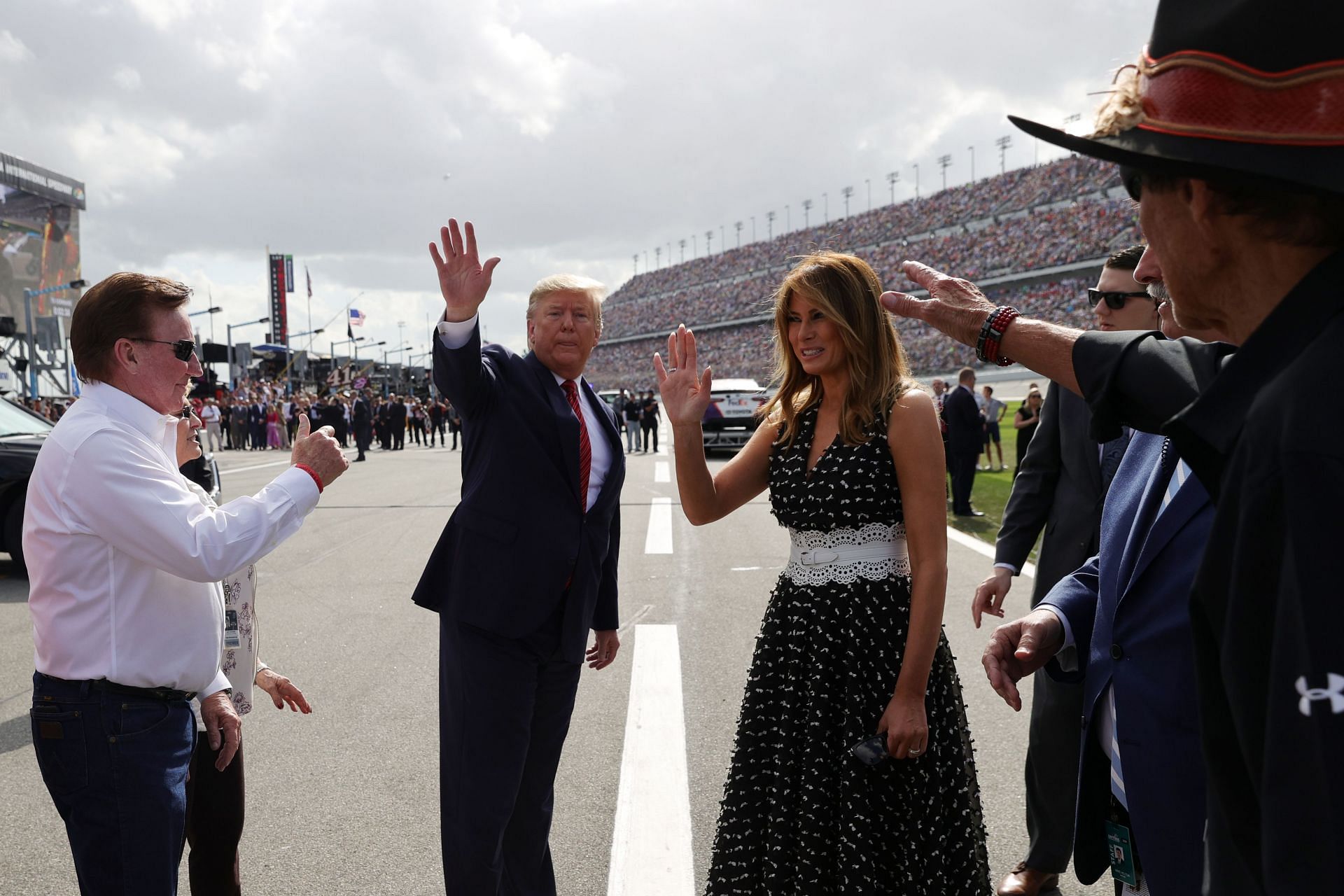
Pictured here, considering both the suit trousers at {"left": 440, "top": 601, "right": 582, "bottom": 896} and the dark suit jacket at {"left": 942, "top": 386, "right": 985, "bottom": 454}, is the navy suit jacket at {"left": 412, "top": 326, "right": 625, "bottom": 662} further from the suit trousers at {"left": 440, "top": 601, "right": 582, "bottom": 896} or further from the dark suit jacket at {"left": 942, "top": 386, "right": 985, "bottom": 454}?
the dark suit jacket at {"left": 942, "top": 386, "right": 985, "bottom": 454}

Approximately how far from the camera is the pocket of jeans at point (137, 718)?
83.2 inches

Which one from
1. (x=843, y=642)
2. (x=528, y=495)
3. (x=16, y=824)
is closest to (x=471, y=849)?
(x=528, y=495)

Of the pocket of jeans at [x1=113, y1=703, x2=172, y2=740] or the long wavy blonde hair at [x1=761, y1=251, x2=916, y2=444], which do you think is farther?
the long wavy blonde hair at [x1=761, y1=251, x2=916, y2=444]

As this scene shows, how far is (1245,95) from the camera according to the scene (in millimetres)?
1013

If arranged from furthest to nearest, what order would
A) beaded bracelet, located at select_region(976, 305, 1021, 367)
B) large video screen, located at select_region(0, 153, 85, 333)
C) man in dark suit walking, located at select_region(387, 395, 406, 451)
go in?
large video screen, located at select_region(0, 153, 85, 333) → man in dark suit walking, located at select_region(387, 395, 406, 451) → beaded bracelet, located at select_region(976, 305, 1021, 367)

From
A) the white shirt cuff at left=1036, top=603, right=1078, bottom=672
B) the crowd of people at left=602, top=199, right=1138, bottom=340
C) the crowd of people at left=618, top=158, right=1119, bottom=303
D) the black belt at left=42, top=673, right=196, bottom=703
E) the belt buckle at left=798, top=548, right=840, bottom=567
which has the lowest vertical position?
the black belt at left=42, top=673, right=196, bottom=703

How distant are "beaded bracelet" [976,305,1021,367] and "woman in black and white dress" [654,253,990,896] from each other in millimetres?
920

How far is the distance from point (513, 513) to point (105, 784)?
1207mm

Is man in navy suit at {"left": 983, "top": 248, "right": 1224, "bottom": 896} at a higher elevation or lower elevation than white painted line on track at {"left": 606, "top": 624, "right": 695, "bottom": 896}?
higher

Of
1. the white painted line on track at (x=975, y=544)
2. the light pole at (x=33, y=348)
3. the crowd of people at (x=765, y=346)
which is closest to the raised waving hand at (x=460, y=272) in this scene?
the white painted line on track at (x=975, y=544)

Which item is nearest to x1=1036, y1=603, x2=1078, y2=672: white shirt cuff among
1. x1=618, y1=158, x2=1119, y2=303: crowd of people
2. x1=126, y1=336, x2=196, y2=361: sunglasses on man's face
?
x1=126, y1=336, x2=196, y2=361: sunglasses on man's face

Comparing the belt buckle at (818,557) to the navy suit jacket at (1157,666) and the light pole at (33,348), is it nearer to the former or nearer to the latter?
the navy suit jacket at (1157,666)

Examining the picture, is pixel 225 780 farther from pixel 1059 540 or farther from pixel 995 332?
pixel 1059 540

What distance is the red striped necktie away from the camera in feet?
9.93
